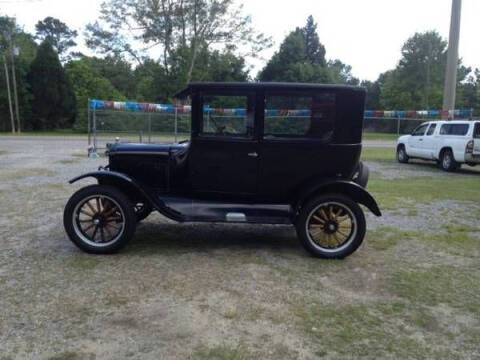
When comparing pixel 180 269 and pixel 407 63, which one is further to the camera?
pixel 407 63

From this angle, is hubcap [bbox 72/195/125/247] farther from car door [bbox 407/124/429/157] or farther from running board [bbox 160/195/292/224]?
car door [bbox 407/124/429/157]

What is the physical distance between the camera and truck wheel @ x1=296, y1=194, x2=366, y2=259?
15.8 feet

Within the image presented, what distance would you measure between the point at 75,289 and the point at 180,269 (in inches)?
40.8

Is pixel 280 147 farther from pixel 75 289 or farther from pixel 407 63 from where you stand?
pixel 407 63

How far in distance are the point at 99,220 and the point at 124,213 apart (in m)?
0.33

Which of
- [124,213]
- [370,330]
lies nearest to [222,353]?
[370,330]

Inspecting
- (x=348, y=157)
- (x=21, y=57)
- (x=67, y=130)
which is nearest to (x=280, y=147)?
(x=348, y=157)

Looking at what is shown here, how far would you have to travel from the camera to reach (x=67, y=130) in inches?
1468

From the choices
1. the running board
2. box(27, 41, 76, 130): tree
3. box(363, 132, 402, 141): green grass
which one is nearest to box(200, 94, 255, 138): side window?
the running board

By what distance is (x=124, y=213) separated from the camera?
189 inches

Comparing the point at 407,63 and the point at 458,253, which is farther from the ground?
the point at 407,63

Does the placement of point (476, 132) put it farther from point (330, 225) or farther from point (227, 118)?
point (227, 118)

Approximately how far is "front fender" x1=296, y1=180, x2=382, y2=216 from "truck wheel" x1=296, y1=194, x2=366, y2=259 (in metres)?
0.10

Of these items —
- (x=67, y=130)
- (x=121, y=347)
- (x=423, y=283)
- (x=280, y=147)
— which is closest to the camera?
(x=121, y=347)
